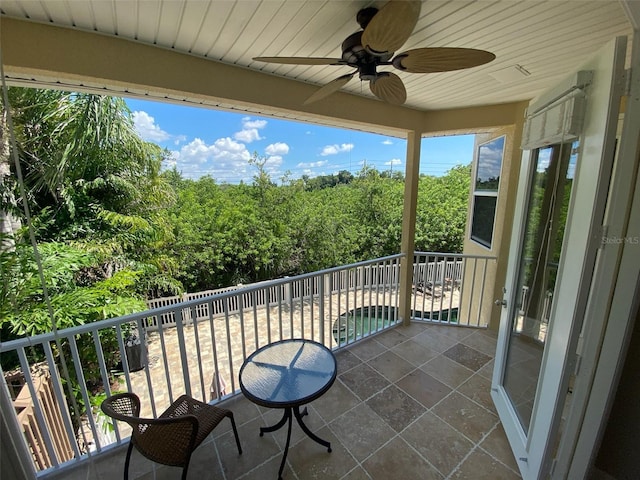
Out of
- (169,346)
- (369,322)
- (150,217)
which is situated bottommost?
(169,346)

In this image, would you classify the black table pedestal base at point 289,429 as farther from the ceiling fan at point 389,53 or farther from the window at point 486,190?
the window at point 486,190

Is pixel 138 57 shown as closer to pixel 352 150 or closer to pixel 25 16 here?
pixel 25 16

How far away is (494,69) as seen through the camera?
2000 mm

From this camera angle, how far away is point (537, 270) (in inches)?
68.7

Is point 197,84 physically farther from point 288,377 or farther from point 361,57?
point 288,377

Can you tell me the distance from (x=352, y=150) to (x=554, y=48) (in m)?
13.8

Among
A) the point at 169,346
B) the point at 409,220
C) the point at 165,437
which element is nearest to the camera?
the point at 165,437

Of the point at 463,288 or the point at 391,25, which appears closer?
the point at 391,25

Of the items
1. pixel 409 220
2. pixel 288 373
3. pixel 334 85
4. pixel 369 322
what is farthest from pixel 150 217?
pixel 334 85

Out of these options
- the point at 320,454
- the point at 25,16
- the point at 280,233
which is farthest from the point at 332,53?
the point at 280,233

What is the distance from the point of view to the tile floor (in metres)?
1.67

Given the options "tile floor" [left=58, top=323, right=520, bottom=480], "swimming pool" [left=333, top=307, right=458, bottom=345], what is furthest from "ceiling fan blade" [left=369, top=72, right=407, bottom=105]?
"tile floor" [left=58, top=323, right=520, bottom=480]

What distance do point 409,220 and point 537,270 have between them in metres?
1.61

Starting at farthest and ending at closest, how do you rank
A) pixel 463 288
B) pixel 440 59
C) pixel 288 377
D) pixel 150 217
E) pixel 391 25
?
pixel 150 217, pixel 463 288, pixel 288 377, pixel 440 59, pixel 391 25
